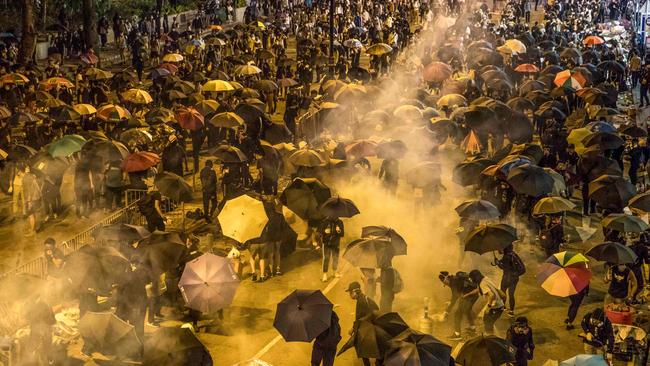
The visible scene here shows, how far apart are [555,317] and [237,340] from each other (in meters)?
5.21

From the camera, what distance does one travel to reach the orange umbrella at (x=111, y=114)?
23625 mm

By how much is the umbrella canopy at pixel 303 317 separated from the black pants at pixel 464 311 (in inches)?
103

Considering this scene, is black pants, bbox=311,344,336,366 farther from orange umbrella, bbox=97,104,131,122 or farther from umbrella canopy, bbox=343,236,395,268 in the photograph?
orange umbrella, bbox=97,104,131,122

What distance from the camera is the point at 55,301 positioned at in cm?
1411

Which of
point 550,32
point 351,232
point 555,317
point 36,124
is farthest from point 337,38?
point 555,317

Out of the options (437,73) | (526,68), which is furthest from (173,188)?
(526,68)

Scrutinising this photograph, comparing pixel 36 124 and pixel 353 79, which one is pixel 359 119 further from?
pixel 36 124

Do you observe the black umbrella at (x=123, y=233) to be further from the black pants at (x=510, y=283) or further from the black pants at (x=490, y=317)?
the black pants at (x=510, y=283)

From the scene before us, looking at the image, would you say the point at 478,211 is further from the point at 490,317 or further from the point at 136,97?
the point at 136,97

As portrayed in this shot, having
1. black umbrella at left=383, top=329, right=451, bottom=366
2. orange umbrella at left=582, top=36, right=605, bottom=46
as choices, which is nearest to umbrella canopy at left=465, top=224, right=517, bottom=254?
black umbrella at left=383, top=329, right=451, bottom=366

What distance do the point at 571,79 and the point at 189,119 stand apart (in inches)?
442

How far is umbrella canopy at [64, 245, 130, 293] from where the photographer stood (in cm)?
1397

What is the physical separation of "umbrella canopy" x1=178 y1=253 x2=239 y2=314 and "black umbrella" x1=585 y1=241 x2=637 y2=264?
5484 mm

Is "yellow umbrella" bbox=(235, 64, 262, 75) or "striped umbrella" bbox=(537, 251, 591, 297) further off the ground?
"striped umbrella" bbox=(537, 251, 591, 297)
